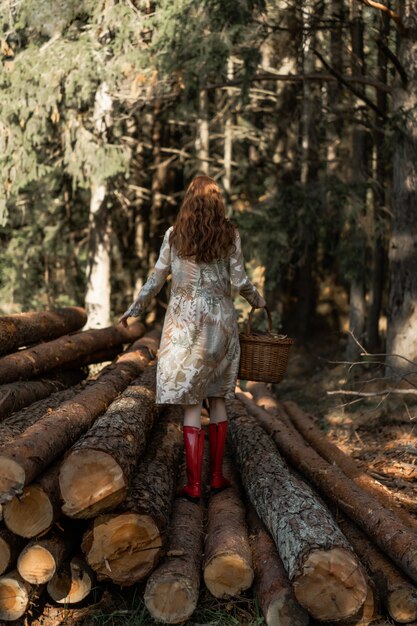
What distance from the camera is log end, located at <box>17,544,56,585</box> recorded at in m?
4.42

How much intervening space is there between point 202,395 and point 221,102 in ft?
46.3

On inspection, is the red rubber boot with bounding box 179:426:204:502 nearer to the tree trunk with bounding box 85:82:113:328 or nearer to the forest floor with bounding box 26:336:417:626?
the forest floor with bounding box 26:336:417:626

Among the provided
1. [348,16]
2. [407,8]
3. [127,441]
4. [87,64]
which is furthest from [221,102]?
[127,441]

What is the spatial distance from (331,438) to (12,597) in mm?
5394

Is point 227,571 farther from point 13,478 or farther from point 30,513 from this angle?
point 13,478

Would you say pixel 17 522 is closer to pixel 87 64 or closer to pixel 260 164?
pixel 87 64

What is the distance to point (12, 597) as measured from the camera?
14.5 feet

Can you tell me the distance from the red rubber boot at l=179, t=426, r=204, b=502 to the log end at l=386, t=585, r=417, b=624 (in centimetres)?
166

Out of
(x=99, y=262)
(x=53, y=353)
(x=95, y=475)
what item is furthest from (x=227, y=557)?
(x=99, y=262)

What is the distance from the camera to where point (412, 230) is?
1026cm

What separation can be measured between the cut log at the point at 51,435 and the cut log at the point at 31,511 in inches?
4.5

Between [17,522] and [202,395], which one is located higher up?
[202,395]

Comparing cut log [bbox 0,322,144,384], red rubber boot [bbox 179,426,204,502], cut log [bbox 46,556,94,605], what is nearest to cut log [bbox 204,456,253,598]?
red rubber boot [bbox 179,426,204,502]

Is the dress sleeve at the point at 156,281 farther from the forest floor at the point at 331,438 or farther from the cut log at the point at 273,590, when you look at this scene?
the cut log at the point at 273,590
